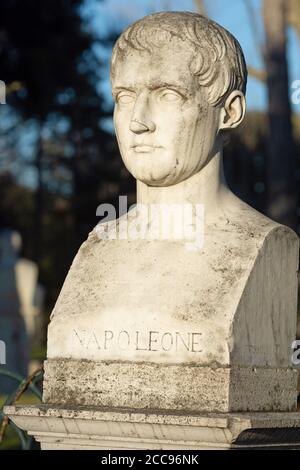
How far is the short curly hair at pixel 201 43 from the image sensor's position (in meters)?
5.23

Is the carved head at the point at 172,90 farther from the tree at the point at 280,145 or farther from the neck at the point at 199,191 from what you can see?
the tree at the point at 280,145

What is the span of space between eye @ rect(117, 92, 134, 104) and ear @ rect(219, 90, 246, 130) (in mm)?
431

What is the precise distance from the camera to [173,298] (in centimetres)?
513

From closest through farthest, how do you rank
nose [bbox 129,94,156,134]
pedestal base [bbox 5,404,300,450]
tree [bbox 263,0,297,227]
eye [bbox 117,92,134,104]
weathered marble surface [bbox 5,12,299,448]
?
pedestal base [bbox 5,404,300,450] < weathered marble surface [bbox 5,12,299,448] < nose [bbox 129,94,156,134] < eye [bbox 117,92,134,104] < tree [bbox 263,0,297,227]

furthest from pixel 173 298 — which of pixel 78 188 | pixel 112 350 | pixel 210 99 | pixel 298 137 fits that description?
pixel 78 188

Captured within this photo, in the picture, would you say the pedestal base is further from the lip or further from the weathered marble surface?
the lip

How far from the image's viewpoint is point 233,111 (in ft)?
17.8

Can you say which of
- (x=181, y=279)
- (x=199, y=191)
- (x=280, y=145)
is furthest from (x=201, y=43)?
(x=280, y=145)

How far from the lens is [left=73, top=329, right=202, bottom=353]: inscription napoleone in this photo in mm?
5051

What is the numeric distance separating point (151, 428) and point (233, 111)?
1.55m

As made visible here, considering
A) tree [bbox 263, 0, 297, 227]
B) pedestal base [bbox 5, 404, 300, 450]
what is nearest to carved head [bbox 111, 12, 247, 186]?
pedestal base [bbox 5, 404, 300, 450]

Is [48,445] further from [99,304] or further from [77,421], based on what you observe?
[99,304]

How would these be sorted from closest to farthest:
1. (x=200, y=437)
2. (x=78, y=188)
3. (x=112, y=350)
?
(x=200, y=437), (x=112, y=350), (x=78, y=188)

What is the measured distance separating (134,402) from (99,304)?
503 millimetres
